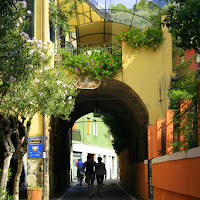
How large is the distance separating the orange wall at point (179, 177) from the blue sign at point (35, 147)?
5555 mm

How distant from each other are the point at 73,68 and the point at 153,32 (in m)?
3.49

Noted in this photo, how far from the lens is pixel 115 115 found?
30859 millimetres

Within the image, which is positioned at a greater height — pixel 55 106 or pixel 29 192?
pixel 55 106

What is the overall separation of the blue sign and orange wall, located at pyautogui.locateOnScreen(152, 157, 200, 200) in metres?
5.56

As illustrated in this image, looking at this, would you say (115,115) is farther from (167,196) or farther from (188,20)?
(188,20)

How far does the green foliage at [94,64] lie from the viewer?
21141mm

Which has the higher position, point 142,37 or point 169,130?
point 142,37

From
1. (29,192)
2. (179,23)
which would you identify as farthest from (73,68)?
(179,23)

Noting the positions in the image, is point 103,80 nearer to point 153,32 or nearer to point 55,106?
point 153,32

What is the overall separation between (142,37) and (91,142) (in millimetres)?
30086

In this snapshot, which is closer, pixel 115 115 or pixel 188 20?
pixel 188 20

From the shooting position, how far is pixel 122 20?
2297cm

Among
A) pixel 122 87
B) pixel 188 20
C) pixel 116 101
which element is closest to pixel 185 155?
pixel 188 20

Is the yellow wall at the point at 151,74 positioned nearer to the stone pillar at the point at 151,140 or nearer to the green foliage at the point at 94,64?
the green foliage at the point at 94,64
